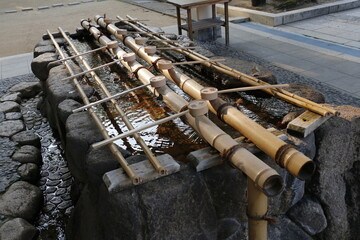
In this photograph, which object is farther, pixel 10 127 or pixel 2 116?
pixel 2 116

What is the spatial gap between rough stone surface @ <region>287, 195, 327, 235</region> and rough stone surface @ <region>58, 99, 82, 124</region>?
234 centimetres

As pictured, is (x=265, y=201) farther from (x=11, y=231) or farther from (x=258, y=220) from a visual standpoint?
(x=11, y=231)

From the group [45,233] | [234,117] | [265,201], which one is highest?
[234,117]

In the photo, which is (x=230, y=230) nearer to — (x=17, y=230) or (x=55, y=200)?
(x=17, y=230)

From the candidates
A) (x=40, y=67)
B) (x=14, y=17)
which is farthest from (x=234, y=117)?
(x=14, y=17)

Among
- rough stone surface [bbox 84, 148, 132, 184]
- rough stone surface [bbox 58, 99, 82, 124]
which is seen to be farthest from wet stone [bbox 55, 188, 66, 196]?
rough stone surface [bbox 84, 148, 132, 184]

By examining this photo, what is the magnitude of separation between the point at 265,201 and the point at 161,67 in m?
2.08

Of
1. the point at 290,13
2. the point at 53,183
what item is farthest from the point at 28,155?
the point at 290,13

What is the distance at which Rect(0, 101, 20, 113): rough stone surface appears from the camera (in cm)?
594

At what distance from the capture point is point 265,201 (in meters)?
2.31

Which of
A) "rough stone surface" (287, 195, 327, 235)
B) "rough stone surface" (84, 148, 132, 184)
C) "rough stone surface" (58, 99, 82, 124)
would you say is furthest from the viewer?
"rough stone surface" (58, 99, 82, 124)

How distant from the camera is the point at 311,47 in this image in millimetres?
7621

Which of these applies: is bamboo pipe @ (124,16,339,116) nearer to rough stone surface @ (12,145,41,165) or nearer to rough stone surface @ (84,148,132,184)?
rough stone surface @ (84,148,132,184)

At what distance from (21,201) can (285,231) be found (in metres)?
2.75
